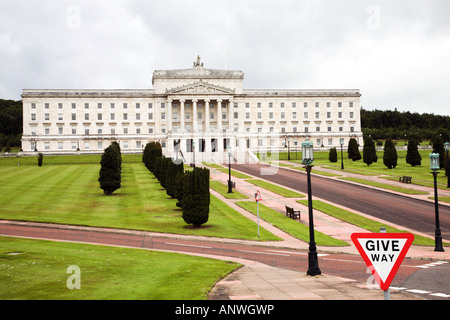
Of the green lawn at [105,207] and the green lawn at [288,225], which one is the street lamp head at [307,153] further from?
the green lawn at [105,207]

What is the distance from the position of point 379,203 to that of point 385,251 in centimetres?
3907

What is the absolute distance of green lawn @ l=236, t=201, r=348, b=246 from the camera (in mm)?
29109

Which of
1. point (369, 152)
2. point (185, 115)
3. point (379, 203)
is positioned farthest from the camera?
point (185, 115)

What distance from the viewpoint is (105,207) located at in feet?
140

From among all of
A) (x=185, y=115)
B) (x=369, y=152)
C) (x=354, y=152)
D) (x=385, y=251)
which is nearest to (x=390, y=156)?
(x=369, y=152)

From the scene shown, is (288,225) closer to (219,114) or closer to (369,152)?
(369,152)

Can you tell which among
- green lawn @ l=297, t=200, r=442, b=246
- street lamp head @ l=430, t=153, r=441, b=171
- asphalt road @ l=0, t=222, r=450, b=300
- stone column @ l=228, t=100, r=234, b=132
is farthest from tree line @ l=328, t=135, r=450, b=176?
asphalt road @ l=0, t=222, r=450, b=300

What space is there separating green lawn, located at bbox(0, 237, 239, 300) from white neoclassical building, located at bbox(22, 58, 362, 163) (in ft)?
319

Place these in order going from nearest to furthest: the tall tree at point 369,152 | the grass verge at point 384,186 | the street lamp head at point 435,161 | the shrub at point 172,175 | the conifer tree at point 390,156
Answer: the street lamp head at point 435,161, the shrub at point 172,175, the grass verge at point 384,186, the conifer tree at point 390,156, the tall tree at point 369,152

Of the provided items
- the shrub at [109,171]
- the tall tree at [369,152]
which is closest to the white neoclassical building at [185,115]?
the tall tree at [369,152]

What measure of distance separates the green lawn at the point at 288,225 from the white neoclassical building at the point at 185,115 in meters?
77.7

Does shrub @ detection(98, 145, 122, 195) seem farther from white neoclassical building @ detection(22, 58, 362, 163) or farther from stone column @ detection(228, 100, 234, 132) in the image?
stone column @ detection(228, 100, 234, 132)

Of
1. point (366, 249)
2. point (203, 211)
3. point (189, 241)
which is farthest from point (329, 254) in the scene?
point (366, 249)

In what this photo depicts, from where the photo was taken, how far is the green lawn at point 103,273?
557 inches
